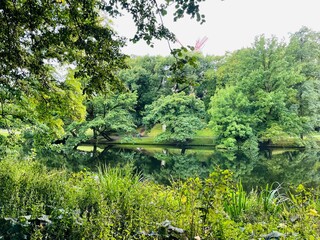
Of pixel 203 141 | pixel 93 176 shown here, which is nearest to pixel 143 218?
pixel 93 176

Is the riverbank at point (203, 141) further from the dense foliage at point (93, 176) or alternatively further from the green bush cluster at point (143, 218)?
the green bush cluster at point (143, 218)

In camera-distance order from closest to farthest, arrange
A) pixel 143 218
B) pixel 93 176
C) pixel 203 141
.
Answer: pixel 143 218
pixel 93 176
pixel 203 141

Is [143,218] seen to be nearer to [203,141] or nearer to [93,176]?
[93,176]

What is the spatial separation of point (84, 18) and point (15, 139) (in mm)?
3454

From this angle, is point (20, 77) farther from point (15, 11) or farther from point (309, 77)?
point (309, 77)

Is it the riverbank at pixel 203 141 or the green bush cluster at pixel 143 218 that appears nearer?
the green bush cluster at pixel 143 218

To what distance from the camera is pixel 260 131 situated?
66.8 ft

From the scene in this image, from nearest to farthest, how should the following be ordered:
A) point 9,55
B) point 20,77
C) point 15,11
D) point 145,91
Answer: point 15,11, point 9,55, point 20,77, point 145,91

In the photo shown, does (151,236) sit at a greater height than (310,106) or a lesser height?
lesser

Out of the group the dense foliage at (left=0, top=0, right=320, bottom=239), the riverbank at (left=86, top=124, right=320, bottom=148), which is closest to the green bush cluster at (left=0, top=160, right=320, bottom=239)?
the dense foliage at (left=0, top=0, right=320, bottom=239)

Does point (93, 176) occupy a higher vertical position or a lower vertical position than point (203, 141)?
higher

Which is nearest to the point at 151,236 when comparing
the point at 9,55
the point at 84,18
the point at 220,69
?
the point at 84,18

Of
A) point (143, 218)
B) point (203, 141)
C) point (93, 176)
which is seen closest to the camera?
point (143, 218)

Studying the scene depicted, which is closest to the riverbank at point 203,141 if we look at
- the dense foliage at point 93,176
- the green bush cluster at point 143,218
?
the dense foliage at point 93,176
